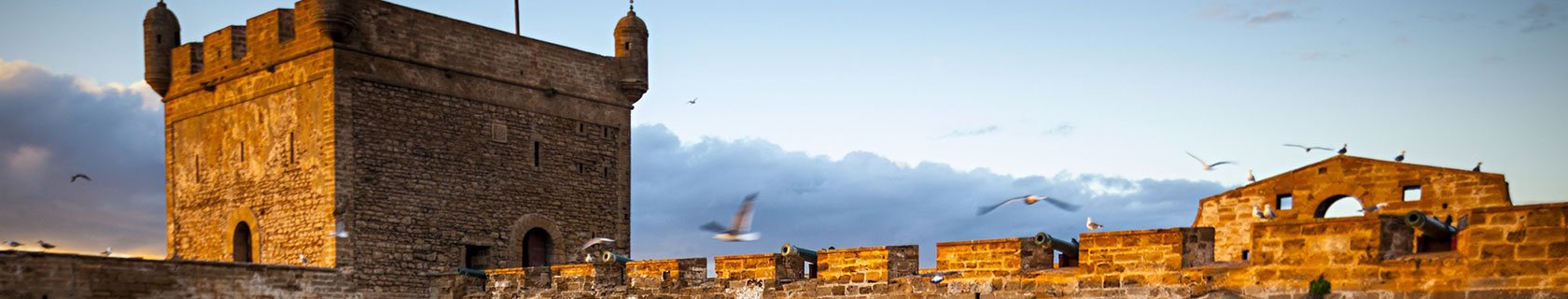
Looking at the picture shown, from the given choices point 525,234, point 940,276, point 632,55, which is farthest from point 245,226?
point 940,276

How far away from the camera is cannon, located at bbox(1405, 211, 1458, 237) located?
53.6ft

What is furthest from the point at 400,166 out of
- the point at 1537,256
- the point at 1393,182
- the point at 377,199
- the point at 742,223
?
the point at 1537,256

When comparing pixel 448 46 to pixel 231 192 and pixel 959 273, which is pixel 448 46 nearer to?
pixel 231 192

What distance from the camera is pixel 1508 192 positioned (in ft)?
81.3

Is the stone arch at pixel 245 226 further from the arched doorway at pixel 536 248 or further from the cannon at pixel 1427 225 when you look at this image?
the cannon at pixel 1427 225

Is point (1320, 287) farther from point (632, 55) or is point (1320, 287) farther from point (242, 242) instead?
point (242, 242)

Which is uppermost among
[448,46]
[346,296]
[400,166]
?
[448,46]

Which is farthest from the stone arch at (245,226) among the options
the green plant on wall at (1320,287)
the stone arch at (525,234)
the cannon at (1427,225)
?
the cannon at (1427,225)

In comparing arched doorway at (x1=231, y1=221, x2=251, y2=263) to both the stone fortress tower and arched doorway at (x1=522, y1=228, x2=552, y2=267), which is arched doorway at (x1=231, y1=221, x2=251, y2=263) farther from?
arched doorway at (x1=522, y1=228, x2=552, y2=267)

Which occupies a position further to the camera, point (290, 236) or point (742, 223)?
point (290, 236)

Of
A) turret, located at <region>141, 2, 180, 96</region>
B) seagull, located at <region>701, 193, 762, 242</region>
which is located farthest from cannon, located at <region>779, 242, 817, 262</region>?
turret, located at <region>141, 2, 180, 96</region>

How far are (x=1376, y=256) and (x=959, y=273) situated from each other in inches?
204

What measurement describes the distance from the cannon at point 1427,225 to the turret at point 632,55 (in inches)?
650

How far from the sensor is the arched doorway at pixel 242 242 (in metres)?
29.4
